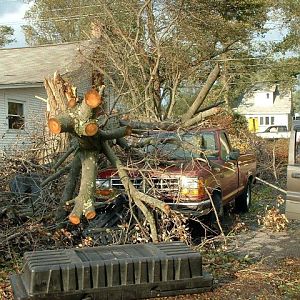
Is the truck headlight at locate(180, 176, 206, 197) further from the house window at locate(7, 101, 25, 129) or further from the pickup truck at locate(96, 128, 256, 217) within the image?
the house window at locate(7, 101, 25, 129)

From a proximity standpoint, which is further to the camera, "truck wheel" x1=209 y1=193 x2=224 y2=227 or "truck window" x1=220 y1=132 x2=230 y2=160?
"truck window" x1=220 y1=132 x2=230 y2=160

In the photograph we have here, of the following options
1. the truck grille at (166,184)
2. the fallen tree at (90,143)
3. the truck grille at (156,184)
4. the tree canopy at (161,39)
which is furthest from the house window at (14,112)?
the truck grille at (166,184)

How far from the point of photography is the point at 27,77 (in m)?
21.3

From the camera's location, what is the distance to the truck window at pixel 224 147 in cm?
984

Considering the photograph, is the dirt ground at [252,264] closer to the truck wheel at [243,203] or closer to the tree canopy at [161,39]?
the truck wheel at [243,203]

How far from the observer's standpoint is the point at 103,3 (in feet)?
76.7

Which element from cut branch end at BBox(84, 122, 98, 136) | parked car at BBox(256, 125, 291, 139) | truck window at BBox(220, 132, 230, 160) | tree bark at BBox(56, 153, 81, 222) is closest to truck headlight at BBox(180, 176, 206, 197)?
tree bark at BBox(56, 153, 81, 222)

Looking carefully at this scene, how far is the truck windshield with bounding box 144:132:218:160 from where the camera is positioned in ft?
24.8

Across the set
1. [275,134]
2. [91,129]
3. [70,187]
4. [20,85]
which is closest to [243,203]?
[70,187]

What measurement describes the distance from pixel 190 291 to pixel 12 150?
570 centimetres

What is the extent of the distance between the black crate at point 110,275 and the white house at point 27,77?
14.1m

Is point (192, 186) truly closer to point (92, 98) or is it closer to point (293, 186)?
point (293, 186)

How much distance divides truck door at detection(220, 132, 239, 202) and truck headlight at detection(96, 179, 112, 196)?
2082mm

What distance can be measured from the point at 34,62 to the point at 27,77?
8.80 ft
